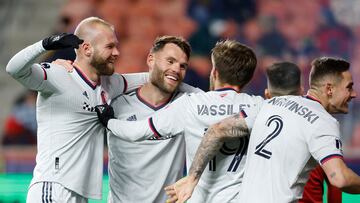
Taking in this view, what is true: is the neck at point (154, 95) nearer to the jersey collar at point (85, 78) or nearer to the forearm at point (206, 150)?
the jersey collar at point (85, 78)

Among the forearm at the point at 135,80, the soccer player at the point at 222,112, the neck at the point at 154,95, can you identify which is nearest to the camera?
the soccer player at the point at 222,112

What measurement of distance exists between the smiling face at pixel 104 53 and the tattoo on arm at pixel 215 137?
1010mm

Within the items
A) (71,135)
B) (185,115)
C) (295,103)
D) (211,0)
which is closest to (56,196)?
(71,135)

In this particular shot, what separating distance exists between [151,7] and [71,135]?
6.41 m

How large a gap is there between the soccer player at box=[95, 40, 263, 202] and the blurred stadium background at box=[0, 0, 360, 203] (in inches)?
220

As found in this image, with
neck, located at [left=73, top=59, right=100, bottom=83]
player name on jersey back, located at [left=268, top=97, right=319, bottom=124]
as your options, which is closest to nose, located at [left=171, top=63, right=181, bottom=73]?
neck, located at [left=73, top=59, right=100, bottom=83]

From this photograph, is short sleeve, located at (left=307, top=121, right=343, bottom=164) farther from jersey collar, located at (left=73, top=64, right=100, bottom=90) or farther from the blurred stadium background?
the blurred stadium background

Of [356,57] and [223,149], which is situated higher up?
[356,57]

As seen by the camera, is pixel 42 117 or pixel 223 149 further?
pixel 42 117

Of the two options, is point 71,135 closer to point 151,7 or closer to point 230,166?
point 230,166

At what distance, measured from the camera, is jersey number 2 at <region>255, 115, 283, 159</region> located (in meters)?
4.08

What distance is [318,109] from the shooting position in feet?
13.3

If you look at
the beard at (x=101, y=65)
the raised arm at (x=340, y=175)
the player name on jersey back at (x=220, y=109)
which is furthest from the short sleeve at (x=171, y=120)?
the raised arm at (x=340, y=175)

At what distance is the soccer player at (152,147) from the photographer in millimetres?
5035
